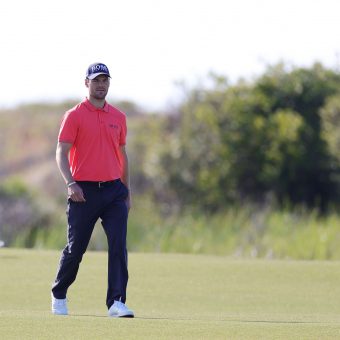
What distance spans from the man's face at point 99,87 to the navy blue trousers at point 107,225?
67 centimetres

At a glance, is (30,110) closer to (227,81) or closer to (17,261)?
(227,81)

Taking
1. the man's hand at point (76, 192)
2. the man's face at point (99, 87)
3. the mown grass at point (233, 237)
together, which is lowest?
the mown grass at point (233, 237)

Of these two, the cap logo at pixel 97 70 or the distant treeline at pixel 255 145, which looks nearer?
the cap logo at pixel 97 70

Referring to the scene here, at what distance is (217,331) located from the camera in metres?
8.69

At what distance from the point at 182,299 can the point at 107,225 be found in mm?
2795

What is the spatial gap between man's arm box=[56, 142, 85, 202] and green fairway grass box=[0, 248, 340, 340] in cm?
90

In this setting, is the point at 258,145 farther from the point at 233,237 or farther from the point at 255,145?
the point at 233,237

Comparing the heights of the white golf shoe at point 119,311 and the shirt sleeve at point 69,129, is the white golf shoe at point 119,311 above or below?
below

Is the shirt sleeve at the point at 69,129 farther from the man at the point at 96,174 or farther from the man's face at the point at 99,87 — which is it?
the man's face at the point at 99,87

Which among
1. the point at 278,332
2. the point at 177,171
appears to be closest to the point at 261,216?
the point at 177,171

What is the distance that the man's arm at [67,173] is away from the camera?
31.9ft

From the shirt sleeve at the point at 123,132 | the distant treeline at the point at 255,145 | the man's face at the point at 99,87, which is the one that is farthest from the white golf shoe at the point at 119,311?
the distant treeline at the point at 255,145

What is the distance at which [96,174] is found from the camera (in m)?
9.92

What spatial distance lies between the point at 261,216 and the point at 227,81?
11.1 metres
